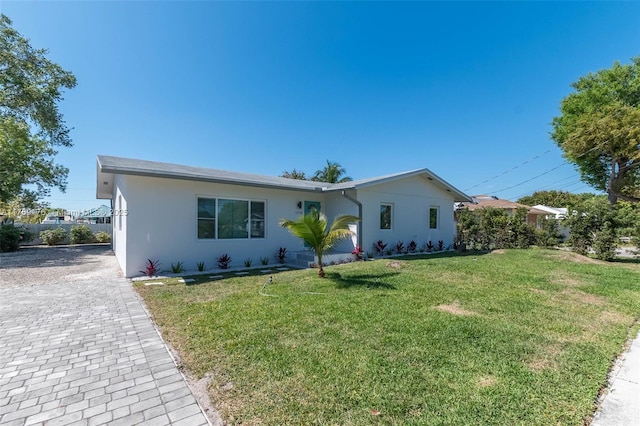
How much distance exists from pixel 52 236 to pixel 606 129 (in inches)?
1428

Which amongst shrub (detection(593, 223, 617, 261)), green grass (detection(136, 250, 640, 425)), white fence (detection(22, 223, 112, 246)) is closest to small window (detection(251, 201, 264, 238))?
green grass (detection(136, 250, 640, 425))

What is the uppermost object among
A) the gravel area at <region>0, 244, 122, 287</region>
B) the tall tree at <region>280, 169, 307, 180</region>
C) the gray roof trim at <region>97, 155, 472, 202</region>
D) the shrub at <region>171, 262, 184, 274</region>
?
the tall tree at <region>280, 169, 307, 180</region>

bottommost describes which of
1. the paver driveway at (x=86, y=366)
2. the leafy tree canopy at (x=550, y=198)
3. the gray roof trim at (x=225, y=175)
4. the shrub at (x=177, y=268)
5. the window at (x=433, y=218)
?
the paver driveway at (x=86, y=366)

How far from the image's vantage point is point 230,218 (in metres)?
10.3

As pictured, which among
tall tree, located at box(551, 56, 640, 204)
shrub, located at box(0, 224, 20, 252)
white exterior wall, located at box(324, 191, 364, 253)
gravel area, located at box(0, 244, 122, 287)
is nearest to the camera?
gravel area, located at box(0, 244, 122, 287)

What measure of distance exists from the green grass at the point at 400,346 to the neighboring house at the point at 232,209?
2370 mm

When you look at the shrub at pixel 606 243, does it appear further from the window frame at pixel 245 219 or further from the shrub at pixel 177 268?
the shrub at pixel 177 268

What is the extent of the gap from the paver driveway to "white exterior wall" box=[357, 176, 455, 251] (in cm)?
919

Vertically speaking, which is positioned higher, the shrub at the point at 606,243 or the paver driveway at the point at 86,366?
the shrub at the point at 606,243

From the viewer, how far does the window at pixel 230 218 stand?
9719 millimetres

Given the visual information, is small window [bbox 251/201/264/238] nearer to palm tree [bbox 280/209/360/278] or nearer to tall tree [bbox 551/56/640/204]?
palm tree [bbox 280/209/360/278]

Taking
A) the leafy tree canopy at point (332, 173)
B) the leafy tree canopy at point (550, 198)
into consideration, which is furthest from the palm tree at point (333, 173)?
the leafy tree canopy at point (550, 198)

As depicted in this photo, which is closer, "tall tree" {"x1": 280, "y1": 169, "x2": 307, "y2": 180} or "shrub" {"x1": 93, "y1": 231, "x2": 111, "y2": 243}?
"shrub" {"x1": 93, "y1": 231, "x2": 111, "y2": 243}

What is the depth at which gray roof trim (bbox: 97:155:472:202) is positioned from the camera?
794 cm
